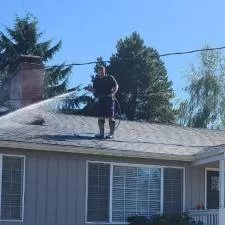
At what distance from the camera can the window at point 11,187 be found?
49.9 ft

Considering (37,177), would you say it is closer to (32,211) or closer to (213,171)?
(32,211)

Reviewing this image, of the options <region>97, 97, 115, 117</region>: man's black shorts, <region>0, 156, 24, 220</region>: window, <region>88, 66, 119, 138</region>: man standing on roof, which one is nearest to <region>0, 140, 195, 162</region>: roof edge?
<region>0, 156, 24, 220</region>: window

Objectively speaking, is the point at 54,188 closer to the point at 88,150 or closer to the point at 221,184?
the point at 88,150

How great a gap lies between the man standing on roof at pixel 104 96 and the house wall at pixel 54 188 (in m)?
1.07

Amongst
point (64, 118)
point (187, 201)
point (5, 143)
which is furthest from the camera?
point (64, 118)

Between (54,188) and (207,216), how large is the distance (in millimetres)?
3884

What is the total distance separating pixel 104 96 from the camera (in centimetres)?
1711

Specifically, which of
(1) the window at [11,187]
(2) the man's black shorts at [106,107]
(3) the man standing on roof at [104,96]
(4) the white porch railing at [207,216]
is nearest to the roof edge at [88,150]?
(1) the window at [11,187]

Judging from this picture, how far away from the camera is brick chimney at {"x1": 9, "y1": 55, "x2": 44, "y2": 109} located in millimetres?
20047

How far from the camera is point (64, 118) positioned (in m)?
19.6

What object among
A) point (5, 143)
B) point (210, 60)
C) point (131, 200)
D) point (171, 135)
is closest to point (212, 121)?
point (210, 60)

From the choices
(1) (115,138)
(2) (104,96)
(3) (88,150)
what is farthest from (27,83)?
(3) (88,150)

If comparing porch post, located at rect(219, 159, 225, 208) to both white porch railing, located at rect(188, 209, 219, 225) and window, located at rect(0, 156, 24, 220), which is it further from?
window, located at rect(0, 156, 24, 220)

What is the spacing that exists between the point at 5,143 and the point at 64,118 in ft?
15.6
